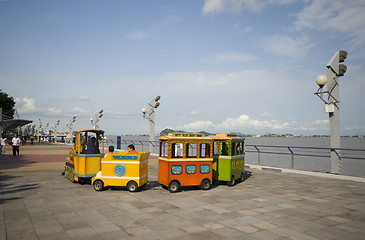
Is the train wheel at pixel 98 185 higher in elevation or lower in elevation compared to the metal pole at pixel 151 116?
lower

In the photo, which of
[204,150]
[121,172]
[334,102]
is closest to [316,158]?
[334,102]

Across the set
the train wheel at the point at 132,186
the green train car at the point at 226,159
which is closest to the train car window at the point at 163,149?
the train wheel at the point at 132,186

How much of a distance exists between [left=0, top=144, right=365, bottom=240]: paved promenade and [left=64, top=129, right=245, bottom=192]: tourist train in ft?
1.27

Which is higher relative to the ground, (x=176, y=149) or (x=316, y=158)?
(x=176, y=149)

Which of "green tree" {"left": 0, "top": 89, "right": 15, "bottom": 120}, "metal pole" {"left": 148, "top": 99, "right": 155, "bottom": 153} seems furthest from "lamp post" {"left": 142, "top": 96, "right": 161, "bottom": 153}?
"green tree" {"left": 0, "top": 89, "right": 15, "bottom": 120}

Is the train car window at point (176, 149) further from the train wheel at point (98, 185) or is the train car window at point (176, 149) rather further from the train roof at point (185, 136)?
the train wheel at point (98, 185)

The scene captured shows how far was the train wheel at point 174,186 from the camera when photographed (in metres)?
9.25

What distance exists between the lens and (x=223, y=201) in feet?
26.2

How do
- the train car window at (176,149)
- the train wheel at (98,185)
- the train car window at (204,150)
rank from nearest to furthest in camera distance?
1. the train wheel at (98,185)
2. the train car window at (176,149)
3. the train car window at (204,150)

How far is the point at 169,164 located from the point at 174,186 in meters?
0.79

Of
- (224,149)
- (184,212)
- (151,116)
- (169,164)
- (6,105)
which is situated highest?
(6,105)

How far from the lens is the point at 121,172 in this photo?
31.0 ft

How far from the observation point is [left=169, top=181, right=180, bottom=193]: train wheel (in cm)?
925

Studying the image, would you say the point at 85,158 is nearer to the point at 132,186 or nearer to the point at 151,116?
the point at 132,186
